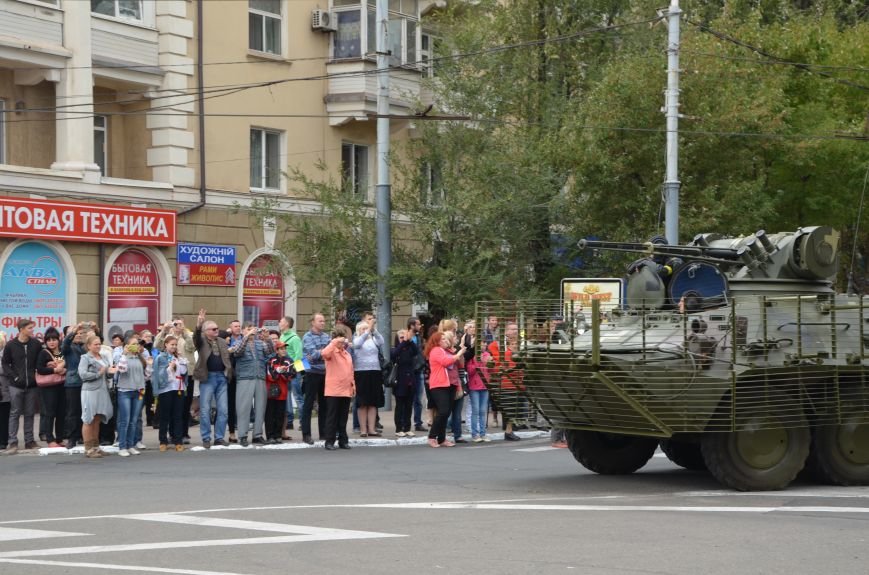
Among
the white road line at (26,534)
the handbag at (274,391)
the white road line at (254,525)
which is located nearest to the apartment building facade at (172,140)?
the handbag at (274,391)

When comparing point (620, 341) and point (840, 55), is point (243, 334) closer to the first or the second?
point (620, 341)

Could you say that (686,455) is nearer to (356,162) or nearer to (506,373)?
(506,373)

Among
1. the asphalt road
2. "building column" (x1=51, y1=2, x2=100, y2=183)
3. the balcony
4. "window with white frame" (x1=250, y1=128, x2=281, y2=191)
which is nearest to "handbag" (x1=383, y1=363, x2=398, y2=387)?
the asphalt road

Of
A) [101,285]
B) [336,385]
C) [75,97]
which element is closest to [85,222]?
[101,285]

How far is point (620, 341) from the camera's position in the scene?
1500 cm

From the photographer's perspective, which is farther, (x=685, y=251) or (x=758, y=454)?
(x=685, y=251)

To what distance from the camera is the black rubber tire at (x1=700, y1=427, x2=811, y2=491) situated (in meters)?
14.7

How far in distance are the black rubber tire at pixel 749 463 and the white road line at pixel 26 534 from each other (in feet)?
20.4

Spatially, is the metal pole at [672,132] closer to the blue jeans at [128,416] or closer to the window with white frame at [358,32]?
the window with white frame at [358,32]

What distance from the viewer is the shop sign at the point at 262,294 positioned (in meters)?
32.3

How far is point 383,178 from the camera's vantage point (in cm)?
2741

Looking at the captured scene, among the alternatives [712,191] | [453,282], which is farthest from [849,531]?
[712,191]

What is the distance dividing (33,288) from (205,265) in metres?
4.31

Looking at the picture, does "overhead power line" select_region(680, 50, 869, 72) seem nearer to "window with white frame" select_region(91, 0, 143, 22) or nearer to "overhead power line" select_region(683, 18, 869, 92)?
"overhead power line" select_region(683, 18, 869, 92)
